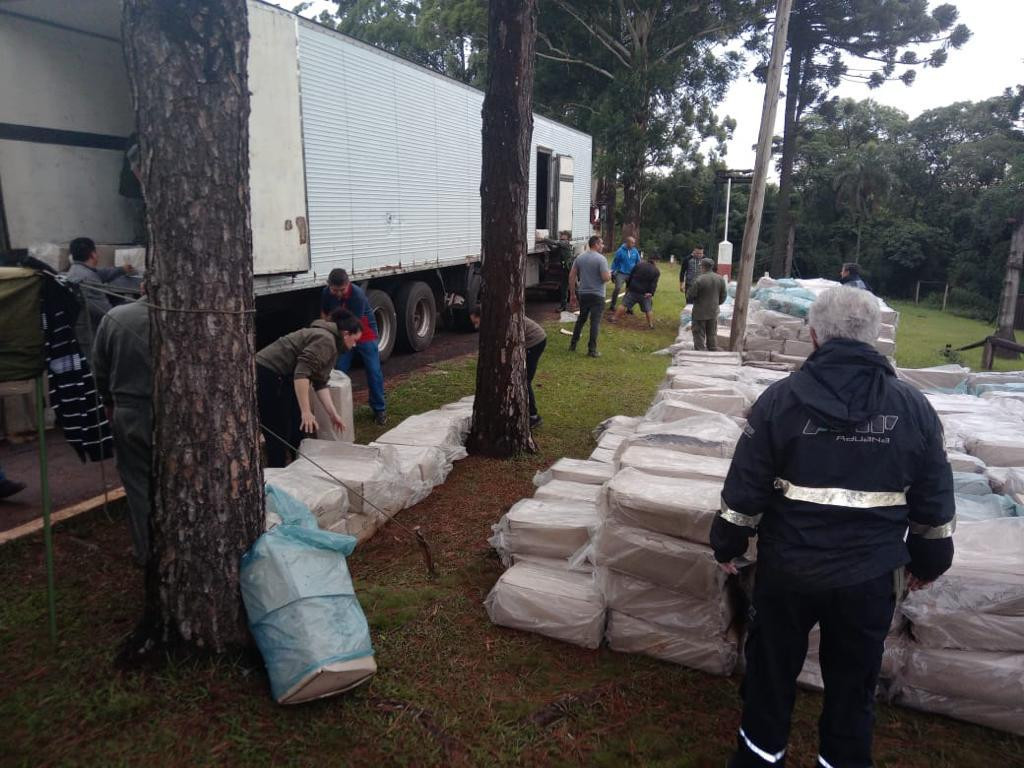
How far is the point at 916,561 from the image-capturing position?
8.07ft

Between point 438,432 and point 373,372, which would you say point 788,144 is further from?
point 438,432

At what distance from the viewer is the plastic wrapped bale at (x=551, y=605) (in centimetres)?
336

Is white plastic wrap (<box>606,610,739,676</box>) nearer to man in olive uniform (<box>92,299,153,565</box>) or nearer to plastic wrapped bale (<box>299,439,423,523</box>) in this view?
plastic wrapped bale (<box>299,439,423,523</box>)

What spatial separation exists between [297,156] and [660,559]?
19.0 feet

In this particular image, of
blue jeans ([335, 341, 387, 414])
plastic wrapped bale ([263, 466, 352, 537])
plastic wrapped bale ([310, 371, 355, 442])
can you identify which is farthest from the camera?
blue jeans ([335, 341, 387, 414])

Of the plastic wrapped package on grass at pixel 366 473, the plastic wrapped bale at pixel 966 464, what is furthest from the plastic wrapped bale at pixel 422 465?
the plastic wrapped bale at pixel 966 464

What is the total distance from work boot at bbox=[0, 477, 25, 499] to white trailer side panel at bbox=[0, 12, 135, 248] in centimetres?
232

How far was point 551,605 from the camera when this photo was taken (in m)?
3.41

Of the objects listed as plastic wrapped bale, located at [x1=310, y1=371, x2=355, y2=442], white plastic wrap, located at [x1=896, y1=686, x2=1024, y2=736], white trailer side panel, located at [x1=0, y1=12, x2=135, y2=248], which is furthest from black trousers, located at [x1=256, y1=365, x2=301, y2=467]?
white plastic wrap, located at [x1=896, y1=686, x2=1024, y2=736]

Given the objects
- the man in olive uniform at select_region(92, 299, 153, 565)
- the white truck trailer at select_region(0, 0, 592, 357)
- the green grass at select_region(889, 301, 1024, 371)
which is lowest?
the green grass at select_region(889, 301, 1024, 371)

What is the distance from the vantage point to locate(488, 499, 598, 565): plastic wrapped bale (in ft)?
Result: 12.2

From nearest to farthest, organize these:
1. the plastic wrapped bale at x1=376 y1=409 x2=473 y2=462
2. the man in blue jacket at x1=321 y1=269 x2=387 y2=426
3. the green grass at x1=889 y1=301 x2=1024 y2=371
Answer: the plastic wrapped bale at x1=376 y1=409 x2=473 y2=462 → the man in blue jacket at x1=321 y1=269 x2=387 y2=426 → the green grass at x1=889 y1=301 x2=1024 y2=371

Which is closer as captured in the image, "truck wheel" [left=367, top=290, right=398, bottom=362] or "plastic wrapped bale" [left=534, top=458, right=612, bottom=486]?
"plastic wrapped bale" [left=534, top=458, right=612, bottom=486]

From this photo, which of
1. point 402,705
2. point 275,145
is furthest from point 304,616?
point 275,145
